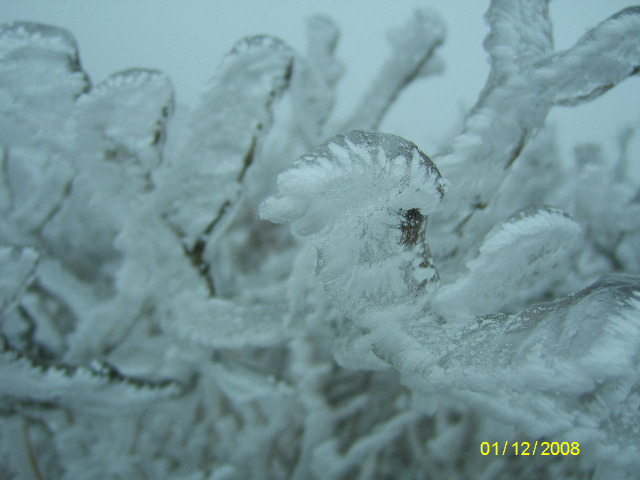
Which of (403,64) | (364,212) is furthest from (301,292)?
(403,64)

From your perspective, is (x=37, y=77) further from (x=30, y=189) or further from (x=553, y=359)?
(x=553, y=359)

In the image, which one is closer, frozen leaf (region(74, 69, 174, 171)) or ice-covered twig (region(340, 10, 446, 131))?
frozen leaf (region(74, 69, 174, 171))

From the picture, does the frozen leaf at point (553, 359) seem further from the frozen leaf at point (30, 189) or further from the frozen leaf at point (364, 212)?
the frozen leaf at point (30, 189)

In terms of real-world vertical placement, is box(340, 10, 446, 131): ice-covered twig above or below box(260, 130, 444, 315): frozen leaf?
above

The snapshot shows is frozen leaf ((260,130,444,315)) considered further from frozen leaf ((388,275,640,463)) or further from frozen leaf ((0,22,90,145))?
frozen leaf ((0,22,90,145))
